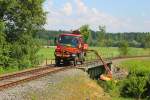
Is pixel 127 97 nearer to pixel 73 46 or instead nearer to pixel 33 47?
pixel 73 46

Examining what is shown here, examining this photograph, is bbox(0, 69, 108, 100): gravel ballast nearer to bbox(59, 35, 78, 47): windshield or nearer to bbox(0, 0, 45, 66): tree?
bbox(59, 35, 78, 47): windshield

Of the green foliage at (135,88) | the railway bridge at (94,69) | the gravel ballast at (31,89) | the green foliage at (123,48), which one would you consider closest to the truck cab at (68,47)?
the railway bridge at (94,69)

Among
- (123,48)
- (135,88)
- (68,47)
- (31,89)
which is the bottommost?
(123,48)

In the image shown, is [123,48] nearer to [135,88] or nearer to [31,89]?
[135,88]

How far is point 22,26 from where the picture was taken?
45.0m

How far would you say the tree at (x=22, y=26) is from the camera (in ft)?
141

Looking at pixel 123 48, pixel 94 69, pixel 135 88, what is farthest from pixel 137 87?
pixel 123 48

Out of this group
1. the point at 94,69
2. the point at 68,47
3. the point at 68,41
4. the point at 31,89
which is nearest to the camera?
the point at 31,89

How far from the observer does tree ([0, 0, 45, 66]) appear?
141ft

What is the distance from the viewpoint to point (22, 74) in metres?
30.3

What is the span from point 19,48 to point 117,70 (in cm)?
1569

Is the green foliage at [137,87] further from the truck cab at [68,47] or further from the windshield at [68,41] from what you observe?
the windshield at [68,41]

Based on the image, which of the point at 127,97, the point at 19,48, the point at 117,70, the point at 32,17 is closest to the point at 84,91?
the point at 127,97

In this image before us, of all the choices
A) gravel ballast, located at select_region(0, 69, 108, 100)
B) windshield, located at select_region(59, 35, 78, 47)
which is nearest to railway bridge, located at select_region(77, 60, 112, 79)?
windshield, located at select_region(59, 35, 78, 47)
